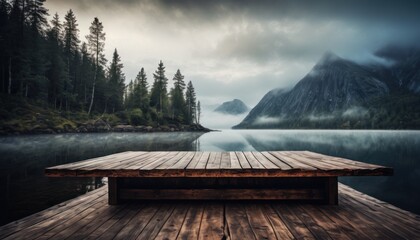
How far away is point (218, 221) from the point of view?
3.54 m

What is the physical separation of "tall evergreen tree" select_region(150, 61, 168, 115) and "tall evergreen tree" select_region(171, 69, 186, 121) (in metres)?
4.96

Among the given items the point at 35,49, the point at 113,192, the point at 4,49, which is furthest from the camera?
the point at 35,49

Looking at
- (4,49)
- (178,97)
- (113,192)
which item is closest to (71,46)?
(4,49)

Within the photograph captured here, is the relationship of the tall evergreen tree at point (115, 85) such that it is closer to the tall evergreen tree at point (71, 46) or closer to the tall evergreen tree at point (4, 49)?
the tall evergreen tree at point (71, 46)

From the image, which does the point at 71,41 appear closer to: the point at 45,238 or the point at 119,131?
the point at 119,131

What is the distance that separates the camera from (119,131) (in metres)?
48.8

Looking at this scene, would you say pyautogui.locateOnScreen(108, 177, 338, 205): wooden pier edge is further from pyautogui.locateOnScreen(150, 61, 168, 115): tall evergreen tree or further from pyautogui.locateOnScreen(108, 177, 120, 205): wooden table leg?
pyautogui.locateOnScreen(150, 61, 168, 115): tall evergreen tree

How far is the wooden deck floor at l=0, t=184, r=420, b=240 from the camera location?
3.15 metres

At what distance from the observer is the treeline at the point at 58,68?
125 ft

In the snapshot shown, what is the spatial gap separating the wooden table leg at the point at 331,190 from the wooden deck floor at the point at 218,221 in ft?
0.41

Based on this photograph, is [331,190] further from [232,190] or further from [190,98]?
[190,98]

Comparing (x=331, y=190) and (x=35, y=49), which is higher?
(x=35, y=49)

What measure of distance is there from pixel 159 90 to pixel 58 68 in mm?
27556

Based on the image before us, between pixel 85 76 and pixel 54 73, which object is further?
pixel 85 76
